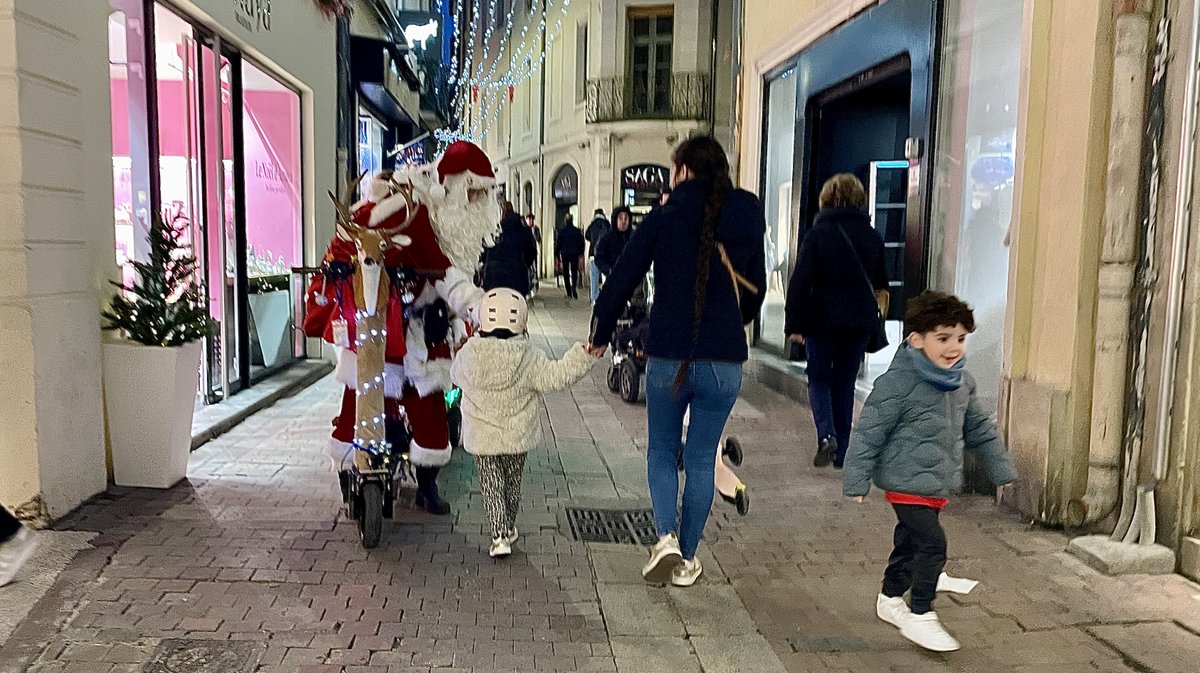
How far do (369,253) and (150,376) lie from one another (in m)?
1.64

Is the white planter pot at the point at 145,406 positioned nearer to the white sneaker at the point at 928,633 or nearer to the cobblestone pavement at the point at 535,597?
the cobblestone pavement at the point at 535,597

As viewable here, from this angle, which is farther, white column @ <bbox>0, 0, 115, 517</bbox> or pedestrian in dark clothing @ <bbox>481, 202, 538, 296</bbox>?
pedestrian in dark clothing @ <bbox>481, 202, 538, 296</bbox>

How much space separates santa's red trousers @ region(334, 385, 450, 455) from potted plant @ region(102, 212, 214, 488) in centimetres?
108

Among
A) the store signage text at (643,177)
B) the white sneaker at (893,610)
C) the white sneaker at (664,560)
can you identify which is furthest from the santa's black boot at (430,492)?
the store signage text at (643,177)

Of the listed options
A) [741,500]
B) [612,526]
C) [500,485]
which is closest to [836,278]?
[741,500]

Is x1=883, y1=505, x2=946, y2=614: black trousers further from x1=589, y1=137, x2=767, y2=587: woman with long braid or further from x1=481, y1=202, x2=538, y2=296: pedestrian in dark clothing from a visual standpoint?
x1=481, y1=202, x2=538, y2=296: pedestrian in dark clothing

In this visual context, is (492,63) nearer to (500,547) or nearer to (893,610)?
(500,547)

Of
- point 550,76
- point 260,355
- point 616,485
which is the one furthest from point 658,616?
point 550,76

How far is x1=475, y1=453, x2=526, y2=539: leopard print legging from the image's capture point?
426cm

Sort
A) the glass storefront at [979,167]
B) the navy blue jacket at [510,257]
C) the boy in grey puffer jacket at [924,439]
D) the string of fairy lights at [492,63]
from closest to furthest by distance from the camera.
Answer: the boy in grey puffer jacket at [924,439], the glass storefront at [979,167], the navy blue jacket at [510,257], the string of fairy lights at [492,63]

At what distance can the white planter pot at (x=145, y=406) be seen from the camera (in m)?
5.02

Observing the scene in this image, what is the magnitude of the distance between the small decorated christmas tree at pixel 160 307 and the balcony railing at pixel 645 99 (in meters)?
19.6

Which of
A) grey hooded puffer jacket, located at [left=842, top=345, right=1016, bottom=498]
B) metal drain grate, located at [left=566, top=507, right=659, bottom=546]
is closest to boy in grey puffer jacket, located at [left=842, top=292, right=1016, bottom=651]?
grey hooded puffer jacket, located at [left=842, top=345, right=1016, bottom=498]

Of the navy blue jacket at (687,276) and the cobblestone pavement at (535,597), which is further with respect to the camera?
the navy blue jacket at (687,276)
